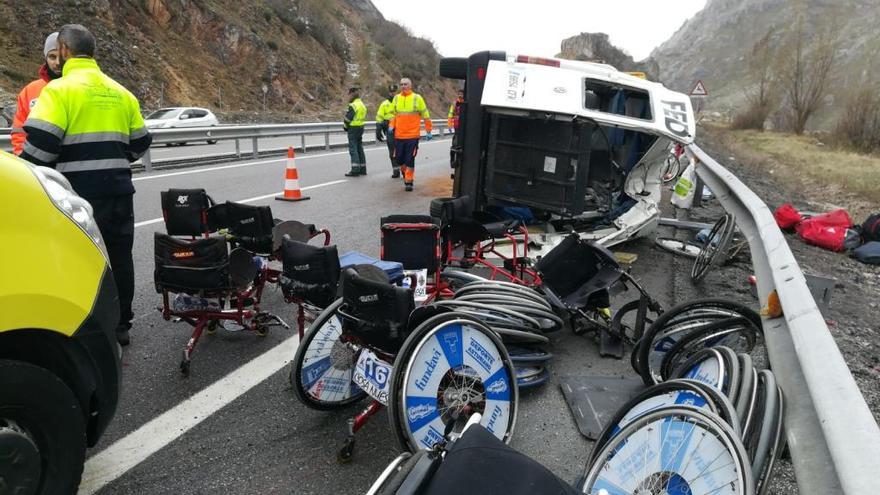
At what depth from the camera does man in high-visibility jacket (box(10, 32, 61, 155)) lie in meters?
4.34

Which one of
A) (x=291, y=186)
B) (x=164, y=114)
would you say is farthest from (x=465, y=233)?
(x=164, y=114)

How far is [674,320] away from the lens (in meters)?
3.74

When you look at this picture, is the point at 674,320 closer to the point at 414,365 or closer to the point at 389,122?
the point at 414,365

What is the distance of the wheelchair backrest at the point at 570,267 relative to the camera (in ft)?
15.4

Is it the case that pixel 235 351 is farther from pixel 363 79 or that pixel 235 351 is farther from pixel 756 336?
pixel 363 79

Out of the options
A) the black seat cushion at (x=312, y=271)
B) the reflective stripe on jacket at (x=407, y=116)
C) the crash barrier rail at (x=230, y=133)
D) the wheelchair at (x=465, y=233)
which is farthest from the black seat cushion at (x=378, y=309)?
the reflective stripe on jacket at (x=407, y=116)

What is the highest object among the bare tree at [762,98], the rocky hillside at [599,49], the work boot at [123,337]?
the rocky hillside at [599,49]

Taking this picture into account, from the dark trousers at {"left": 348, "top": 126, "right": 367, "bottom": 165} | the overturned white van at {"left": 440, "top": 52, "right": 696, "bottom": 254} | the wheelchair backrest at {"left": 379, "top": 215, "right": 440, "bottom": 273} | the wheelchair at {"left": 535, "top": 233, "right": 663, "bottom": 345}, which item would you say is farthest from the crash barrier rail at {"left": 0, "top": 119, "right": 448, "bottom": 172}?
the wheelchair at {"left": 535, "top": 233, "right": 663, "bottom": 345}

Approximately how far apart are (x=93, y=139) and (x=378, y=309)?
7.58 feet

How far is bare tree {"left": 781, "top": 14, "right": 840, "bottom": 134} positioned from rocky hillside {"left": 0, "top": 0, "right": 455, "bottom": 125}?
2431 centimetres

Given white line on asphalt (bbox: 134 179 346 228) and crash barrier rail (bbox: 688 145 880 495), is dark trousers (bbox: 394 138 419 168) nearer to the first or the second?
white line on asphalt (bbox: 134 179 346 228)

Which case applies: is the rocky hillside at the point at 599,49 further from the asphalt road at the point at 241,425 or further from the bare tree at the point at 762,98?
the asphalt road at the point at 241,425

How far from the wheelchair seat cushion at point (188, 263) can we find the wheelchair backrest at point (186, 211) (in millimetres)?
960

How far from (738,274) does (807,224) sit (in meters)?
3.05
